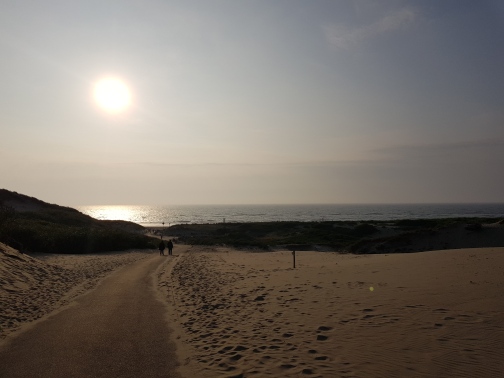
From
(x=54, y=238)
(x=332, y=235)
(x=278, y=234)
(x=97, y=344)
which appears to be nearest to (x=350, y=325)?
(x=97, y=344)

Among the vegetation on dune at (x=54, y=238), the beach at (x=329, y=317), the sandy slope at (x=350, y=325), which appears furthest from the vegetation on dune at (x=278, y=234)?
the sandy slope at (x=350, y=325)

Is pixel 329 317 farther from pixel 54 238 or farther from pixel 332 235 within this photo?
pixel 332 235

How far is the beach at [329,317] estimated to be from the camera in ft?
25.9

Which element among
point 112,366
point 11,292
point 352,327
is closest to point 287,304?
point 352,327

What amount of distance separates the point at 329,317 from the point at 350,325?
0.97 m

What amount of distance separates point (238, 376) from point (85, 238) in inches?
1452

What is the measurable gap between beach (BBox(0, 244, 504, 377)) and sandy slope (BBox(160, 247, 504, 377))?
0.03m

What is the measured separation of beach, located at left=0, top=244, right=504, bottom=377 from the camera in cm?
789

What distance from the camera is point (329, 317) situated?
11102mm

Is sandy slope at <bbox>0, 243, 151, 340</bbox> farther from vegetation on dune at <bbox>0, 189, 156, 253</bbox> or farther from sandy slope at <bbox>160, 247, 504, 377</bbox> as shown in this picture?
vegetation on dune at <bbox>0, 189, 156, 253</bbox>

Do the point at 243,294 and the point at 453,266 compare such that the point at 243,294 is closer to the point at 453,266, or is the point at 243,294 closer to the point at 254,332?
the point at 254,332

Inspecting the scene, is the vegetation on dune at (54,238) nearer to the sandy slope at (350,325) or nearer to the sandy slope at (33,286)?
the sandy slope at (33,286)

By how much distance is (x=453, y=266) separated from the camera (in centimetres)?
1803

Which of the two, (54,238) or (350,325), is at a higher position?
(54,238)
